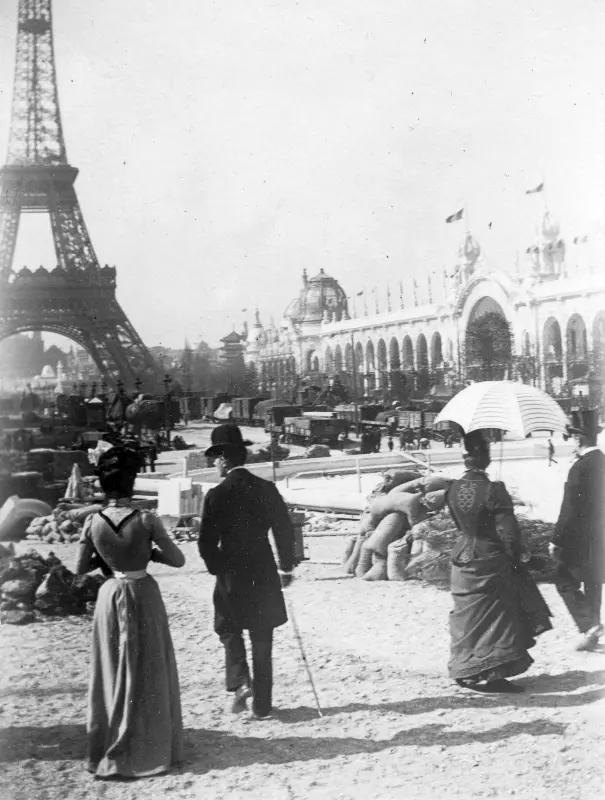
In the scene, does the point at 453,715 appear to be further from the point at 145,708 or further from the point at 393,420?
the point at 393,420

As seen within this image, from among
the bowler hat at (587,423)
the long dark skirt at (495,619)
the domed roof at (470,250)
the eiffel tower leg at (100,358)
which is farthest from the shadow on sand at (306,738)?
the domed roof at (470,250)

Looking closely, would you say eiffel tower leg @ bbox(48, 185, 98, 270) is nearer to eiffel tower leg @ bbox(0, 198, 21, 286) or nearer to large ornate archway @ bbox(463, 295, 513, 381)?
eiffel tower leg @ bbox(0, 198, 21, 286)

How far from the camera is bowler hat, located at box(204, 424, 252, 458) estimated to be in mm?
5027

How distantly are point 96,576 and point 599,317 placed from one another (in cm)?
3405

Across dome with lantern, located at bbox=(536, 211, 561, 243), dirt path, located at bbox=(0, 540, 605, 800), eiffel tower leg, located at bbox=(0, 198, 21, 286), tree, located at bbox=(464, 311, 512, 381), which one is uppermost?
dome with lantern, located at bbox=(536, 211, 561, 243)

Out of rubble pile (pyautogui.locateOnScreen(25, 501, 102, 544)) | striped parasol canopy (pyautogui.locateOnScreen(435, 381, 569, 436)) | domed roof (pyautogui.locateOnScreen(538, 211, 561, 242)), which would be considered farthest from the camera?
domed roof (pyautogui.locateOnScreen(538, 211, 561, 242))

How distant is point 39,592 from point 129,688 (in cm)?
367

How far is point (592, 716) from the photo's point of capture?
481 cm

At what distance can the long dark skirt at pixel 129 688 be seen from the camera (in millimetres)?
4281

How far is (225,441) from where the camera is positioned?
16.6 ft

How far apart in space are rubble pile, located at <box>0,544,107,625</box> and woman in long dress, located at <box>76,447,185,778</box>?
3.34 metres

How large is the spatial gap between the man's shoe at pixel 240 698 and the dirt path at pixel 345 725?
64 mm

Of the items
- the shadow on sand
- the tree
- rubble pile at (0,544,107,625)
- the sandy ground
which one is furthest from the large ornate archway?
the shadow on sand

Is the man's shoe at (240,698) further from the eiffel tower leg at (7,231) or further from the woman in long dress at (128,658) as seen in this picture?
the eiffel tower leg at (7,231)
